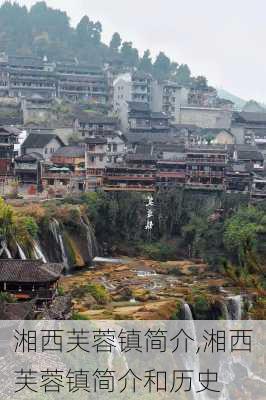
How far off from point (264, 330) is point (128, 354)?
41.1ft

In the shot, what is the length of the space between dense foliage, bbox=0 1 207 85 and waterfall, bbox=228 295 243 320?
73.3m

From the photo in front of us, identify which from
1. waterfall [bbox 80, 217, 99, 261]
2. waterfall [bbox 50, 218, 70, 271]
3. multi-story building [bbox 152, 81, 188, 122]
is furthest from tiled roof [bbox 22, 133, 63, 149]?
multi-story building [bbox 152, 81, 188, 122]


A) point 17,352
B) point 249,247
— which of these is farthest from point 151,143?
point 17,352

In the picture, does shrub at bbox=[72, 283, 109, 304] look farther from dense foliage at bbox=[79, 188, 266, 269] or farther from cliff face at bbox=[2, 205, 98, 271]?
dense foliage at bbox=[79, 188, 266, 269]

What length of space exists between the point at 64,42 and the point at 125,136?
181 feet

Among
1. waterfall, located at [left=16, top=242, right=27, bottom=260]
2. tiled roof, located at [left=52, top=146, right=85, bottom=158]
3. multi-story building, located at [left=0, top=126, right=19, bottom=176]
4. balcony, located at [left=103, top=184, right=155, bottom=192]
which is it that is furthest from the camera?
tiled roof, located at [left=52, top=146, right=85, bottom=158]

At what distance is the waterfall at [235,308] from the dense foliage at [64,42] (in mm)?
73349

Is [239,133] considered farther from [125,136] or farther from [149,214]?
[149,214]

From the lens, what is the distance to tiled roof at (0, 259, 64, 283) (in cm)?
3325

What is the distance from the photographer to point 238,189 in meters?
64.5

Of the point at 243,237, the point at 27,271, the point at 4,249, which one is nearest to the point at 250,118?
the point at 243,237

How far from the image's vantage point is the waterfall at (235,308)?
43438 mm

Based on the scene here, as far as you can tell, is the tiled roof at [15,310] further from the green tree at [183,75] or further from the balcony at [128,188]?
the green tree at [183,75]

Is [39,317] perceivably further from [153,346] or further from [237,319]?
[237,319]
